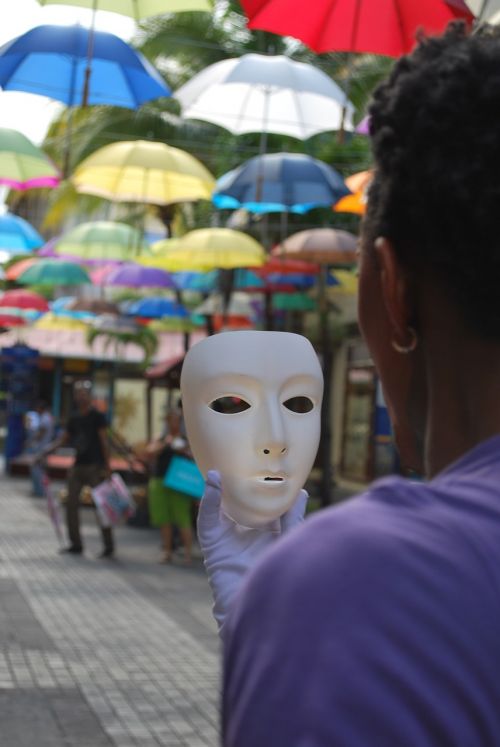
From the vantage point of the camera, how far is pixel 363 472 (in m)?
26.0

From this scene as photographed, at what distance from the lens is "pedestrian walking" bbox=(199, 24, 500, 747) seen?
976 millimetres

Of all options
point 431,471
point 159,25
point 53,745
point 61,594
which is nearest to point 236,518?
point 431,471

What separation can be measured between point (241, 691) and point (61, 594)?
10.5 m

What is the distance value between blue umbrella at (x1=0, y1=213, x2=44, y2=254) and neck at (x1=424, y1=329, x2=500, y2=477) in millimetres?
15249

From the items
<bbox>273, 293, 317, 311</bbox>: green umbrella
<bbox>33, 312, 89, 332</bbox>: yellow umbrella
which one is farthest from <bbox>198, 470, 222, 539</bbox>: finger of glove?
<bbox>33, 312, 89, 332</bbox>: yellow umbrella

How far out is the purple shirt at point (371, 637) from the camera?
3.18 feet

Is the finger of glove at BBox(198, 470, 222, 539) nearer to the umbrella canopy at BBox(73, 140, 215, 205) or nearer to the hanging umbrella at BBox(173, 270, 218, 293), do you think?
the umbrella canopy at BBox(73, 140, 215, 205)

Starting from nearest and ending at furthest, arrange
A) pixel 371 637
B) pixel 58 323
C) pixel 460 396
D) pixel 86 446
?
pixel 371 637
pixel 460 396
pixel 86 446
pixel 58 323

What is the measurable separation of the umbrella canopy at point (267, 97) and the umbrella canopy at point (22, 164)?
4.86ft

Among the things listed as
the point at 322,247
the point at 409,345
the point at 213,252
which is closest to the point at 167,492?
the point at 213,252

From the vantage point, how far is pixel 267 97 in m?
11.7

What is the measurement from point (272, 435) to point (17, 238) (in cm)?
1455

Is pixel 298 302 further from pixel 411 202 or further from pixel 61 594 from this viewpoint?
pixel 411 202

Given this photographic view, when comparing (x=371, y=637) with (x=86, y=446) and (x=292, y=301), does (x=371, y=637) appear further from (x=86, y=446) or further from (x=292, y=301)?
(x=292, y=301)
